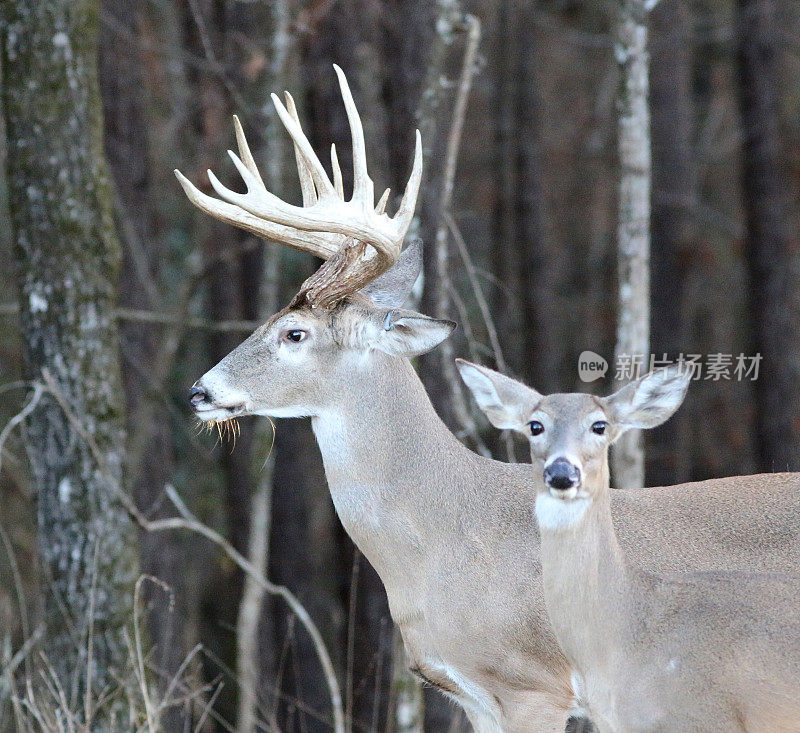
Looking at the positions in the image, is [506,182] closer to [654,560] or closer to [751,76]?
[751,76]

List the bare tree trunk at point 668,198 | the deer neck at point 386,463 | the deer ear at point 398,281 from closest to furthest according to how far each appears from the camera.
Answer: the deer neck at point 386,463 → the deer ear at point 398,281 → the bare tree trunk at point 668,198

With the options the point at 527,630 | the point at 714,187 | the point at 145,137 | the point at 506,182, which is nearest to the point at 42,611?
the point at 527,630

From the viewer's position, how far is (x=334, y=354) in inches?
214

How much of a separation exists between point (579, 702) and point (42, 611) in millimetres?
2822

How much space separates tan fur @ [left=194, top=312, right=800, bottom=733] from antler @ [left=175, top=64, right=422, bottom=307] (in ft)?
0.53

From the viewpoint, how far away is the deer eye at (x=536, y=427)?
446cm

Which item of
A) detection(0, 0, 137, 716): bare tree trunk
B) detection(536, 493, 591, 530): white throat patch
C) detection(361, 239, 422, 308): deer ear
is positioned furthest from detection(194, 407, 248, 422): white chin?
detection(536, 493, 591, 530): white throat patch

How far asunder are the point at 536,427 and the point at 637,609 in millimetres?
772

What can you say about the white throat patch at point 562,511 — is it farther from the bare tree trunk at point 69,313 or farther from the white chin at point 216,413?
the bare tree trunk at point 69,313

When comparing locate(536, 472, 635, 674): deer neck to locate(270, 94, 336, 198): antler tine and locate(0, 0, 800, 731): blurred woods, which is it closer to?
locate(270, 94, 336, 198): antler tine

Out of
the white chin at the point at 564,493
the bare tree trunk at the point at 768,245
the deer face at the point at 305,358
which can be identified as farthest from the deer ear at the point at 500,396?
the bare tree trunk at the point at 768,245

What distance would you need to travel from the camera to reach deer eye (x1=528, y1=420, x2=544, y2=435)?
176 inches

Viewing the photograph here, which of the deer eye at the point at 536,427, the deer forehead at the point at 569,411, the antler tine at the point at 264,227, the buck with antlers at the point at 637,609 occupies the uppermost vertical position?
the antler tine at the point at 264,227

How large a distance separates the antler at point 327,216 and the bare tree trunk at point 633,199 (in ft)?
6.46
